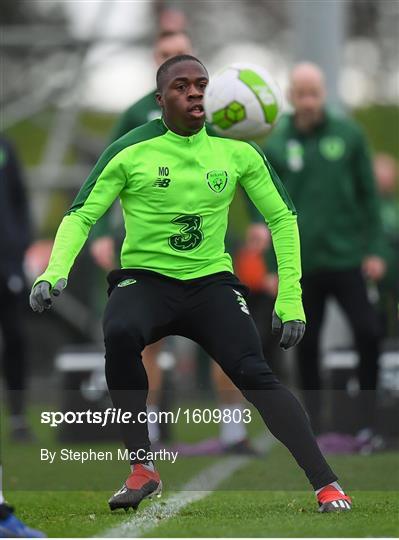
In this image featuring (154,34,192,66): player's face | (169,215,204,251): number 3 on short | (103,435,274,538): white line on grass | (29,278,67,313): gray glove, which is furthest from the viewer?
(154,34,192,66): player's face

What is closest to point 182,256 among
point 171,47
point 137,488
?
point 137,488

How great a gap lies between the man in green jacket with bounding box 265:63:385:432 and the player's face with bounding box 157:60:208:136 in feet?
9.80

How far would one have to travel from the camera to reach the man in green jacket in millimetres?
9203

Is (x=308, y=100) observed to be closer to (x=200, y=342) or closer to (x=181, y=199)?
(x=181, y=199)

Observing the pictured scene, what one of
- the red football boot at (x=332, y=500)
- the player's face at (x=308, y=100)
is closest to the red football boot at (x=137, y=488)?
the red football boot at (x=332, y=500)

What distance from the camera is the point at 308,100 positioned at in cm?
922

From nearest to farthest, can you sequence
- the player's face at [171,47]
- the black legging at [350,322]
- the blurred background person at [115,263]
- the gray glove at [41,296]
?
the gray glove at [41,296], the blurred background person at [115,263], the player's face at [171,47], the black legging at [350,322]

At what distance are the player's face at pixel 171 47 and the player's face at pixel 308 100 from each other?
92 centimetres

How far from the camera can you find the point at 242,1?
37.1 meters

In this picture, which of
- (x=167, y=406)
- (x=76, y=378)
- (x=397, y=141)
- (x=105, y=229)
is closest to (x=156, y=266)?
(x=105, y=229)

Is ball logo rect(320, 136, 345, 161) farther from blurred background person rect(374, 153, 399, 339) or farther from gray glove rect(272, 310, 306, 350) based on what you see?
gray glove rect(272, 310, 306, 350)

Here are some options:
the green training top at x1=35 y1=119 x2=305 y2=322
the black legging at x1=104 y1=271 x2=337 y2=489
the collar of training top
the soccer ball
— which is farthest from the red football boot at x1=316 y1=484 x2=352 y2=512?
the soccer ball

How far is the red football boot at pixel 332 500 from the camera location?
5902 millimetres

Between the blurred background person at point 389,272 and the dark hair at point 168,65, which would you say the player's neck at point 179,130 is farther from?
the blurred background person at point 389,272
